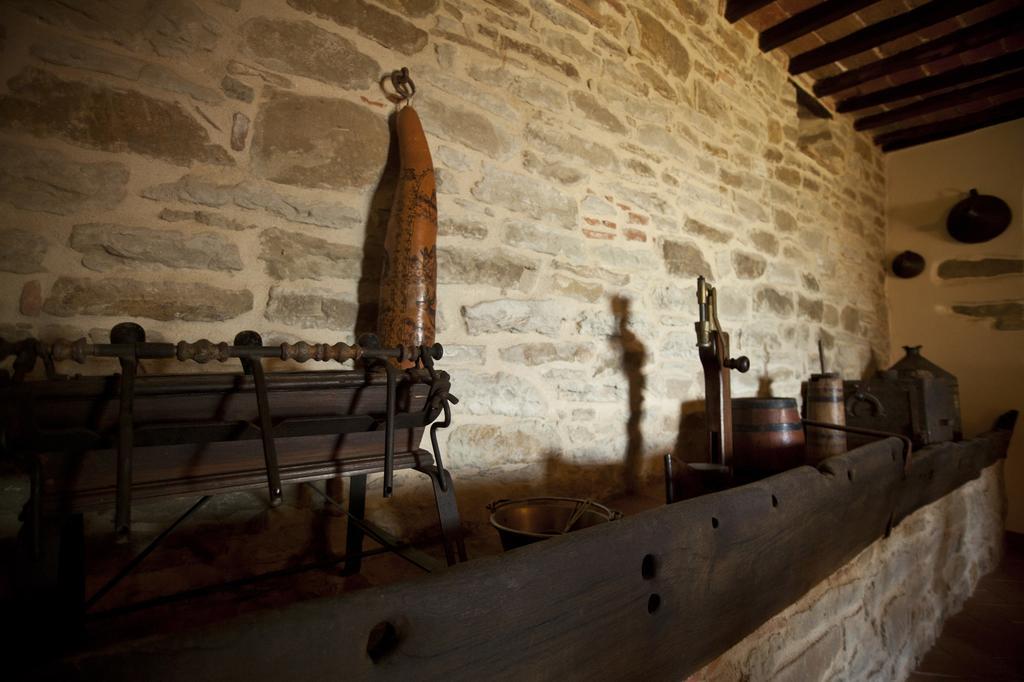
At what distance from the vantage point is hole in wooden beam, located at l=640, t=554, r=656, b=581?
900mm

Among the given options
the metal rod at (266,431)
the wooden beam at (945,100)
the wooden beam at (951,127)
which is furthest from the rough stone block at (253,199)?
the wooden beam at (951,127)

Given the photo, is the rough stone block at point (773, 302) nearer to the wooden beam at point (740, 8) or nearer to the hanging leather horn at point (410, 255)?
the wooden beam at point (740, 8)

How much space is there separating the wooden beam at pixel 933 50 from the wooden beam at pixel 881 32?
29 cm

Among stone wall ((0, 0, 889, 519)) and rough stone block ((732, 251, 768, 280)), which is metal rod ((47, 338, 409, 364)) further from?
rough stone block ((732, 251, 768, 280))

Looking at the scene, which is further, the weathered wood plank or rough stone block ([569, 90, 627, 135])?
rough stone block ([569, 90, 627, 135])

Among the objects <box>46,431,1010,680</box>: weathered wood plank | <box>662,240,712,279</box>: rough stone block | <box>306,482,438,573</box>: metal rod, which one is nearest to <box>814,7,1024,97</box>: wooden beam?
Result: <box>662,240,712,279</box>: rough stone block

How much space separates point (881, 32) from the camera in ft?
8.20

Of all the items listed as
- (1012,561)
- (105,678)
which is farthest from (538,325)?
(1012,561)

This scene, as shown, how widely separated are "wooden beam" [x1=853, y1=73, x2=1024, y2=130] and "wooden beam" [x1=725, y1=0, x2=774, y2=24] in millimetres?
1803

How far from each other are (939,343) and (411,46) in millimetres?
4401

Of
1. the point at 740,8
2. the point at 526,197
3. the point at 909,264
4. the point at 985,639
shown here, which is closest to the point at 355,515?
the point at 526,197

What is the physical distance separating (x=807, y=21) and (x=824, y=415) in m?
2.04

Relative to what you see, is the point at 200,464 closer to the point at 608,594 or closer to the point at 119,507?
the point at 119,507

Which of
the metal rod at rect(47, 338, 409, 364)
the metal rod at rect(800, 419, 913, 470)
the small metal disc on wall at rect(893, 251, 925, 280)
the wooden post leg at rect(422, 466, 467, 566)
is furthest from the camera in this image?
the small metal disc on wall at rect(893, 251, 925, 280)
